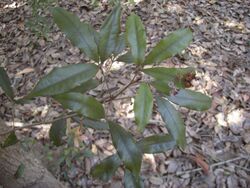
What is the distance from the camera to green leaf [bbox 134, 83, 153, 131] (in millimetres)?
1016

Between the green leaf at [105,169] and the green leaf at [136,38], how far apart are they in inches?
25.8

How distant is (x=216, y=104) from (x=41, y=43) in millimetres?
1519

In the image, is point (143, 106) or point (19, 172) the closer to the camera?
point (143, 106)

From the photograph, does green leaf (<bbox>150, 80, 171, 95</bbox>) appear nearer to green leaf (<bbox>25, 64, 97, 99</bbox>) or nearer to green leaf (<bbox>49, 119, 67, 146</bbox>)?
green leaf (<bbox>25, 64, 97, 99</bbox>)

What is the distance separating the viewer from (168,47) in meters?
1.09

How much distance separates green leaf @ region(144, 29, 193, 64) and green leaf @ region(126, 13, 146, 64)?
0.08 ft

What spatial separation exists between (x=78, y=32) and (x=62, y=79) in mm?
169

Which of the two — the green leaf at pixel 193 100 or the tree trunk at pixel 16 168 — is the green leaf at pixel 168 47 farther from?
the tree trunk at pixel 16 168

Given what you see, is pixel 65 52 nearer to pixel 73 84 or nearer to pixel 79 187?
pixel 79 187

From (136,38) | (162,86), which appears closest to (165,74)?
(162,86)

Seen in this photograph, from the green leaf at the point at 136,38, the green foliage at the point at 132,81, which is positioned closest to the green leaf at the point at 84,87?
the green foliage at the point at 132,81

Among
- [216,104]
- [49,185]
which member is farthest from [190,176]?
[49,185]

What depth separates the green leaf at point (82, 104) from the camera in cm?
108

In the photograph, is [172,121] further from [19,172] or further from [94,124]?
[19,172]
